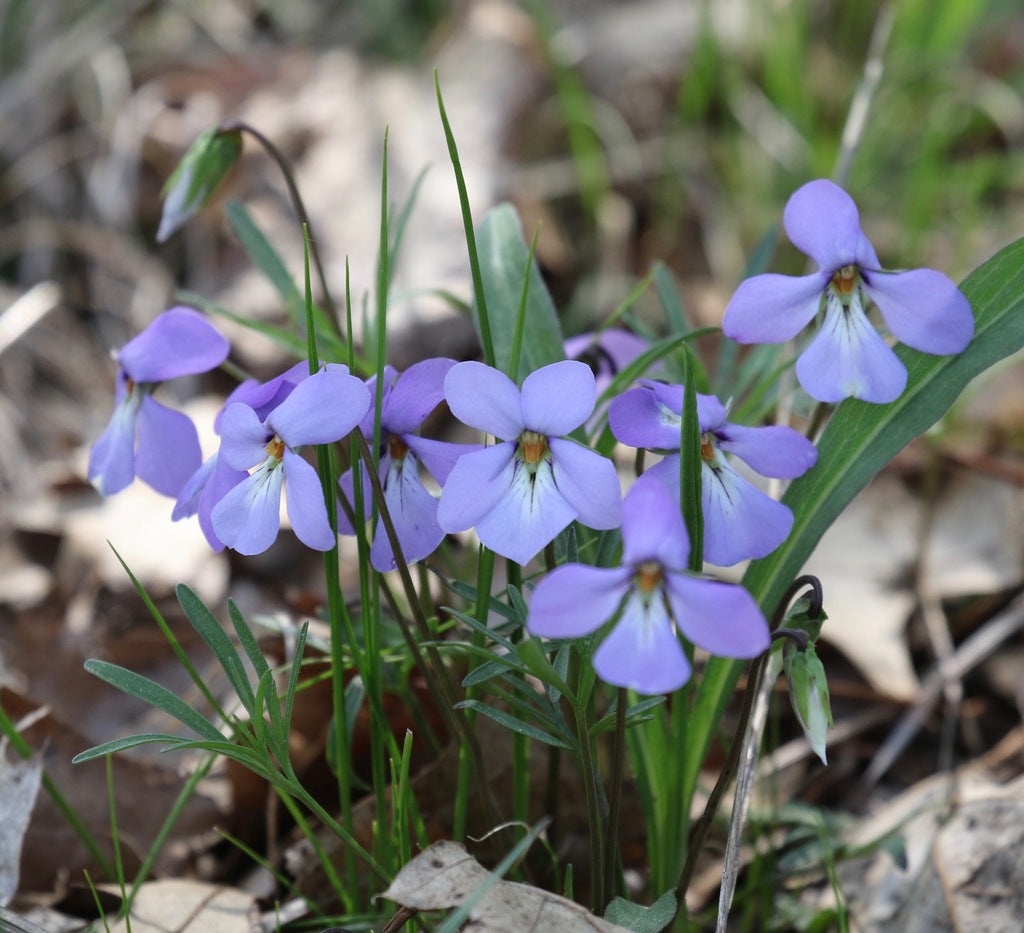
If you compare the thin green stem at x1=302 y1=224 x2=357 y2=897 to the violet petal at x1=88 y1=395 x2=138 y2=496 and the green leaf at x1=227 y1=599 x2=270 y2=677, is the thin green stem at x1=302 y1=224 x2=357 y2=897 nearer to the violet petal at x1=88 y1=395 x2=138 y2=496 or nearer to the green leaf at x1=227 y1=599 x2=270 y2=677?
the green leaf at x1=227 y1=599 x2=270 y2=677

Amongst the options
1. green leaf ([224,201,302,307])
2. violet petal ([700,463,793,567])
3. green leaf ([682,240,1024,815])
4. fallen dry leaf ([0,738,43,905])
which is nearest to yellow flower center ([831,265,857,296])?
green leaf ([682,240,1024,815])

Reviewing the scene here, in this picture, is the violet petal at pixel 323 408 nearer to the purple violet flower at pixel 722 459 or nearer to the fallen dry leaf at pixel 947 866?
the purple violet flower at pixel 722 459

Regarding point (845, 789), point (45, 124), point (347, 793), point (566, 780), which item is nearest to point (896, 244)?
point (845, 789)

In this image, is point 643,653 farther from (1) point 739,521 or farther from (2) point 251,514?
(2) point 251,514

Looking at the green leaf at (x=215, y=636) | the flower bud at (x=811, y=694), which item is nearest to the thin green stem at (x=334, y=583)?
the green leaf at (x=215, y=636)

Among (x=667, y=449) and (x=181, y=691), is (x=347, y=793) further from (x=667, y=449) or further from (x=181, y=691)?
(x=181, y=691)
